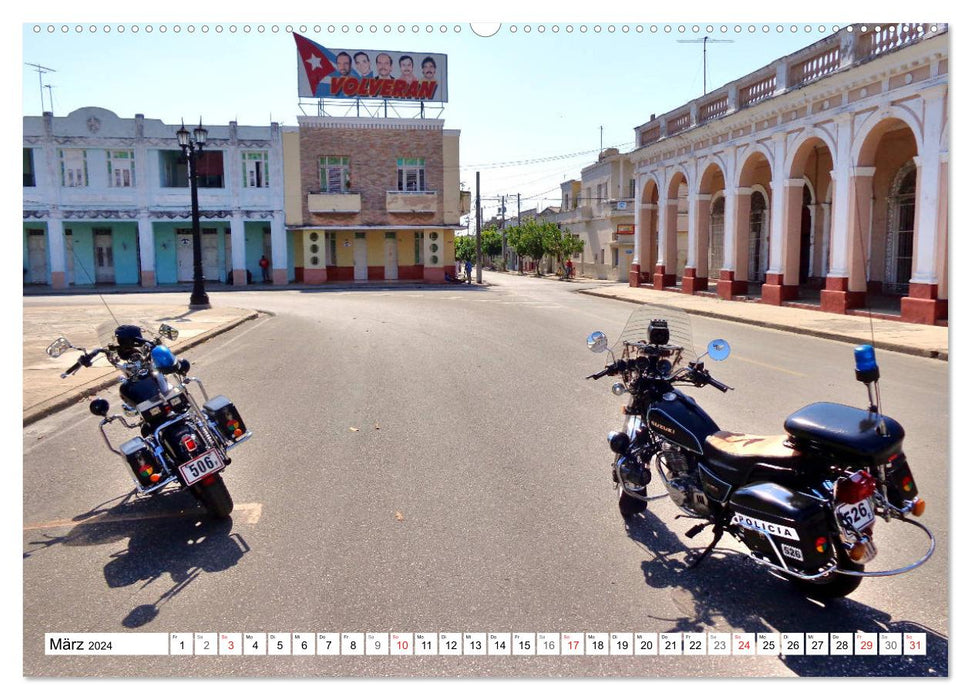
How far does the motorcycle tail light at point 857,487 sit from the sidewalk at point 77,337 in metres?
5.42

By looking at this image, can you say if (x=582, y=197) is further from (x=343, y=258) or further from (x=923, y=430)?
(x=923, y=430)

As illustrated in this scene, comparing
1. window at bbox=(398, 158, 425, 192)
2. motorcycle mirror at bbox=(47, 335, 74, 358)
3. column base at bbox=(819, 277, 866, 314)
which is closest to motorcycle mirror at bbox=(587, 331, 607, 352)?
motorcycle mirror at bbox=(47, 335, 74, 358)

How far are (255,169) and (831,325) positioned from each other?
95.6ft

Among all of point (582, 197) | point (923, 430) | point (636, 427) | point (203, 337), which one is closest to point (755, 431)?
point (923, 430)

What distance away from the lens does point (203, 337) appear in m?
13.5

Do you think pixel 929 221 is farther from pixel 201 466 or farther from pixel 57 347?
→ pixel 57 347

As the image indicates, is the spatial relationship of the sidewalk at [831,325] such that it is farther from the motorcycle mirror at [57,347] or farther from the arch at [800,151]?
the motorcycle mirror at [57,347]

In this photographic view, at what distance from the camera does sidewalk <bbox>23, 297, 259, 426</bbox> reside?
26.7ft

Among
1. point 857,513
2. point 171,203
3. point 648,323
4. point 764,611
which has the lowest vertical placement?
point 764,611

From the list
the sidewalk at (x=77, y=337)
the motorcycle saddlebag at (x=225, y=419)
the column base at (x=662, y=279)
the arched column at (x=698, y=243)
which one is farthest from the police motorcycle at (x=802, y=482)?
the column base at (x=662, y=279)

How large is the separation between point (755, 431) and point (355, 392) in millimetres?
4175

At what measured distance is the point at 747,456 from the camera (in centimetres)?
354

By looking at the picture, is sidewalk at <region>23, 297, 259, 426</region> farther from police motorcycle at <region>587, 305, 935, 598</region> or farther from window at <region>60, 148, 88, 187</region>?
window at <region>60, 148, 88, 187</region>

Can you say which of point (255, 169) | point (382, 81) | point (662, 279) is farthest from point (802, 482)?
point (255, 169)
